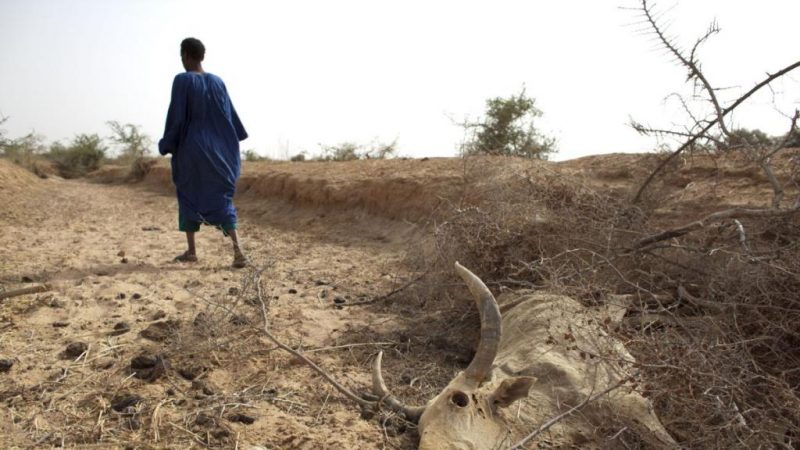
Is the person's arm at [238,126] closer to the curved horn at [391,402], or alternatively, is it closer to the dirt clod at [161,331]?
the dirt clod at [161,331]

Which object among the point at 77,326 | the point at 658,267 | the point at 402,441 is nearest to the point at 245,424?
the point at 402,441

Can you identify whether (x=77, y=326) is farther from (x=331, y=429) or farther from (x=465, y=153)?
(x=465, y=153)

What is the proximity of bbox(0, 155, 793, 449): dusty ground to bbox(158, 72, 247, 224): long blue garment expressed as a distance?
557 mm

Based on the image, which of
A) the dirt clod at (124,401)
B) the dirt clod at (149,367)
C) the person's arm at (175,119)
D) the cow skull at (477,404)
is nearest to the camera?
the cow skull at (477,404)

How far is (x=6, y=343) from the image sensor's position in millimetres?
2941

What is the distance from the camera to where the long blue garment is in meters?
5.00

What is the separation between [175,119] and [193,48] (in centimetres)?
66

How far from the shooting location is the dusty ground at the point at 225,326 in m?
2.30

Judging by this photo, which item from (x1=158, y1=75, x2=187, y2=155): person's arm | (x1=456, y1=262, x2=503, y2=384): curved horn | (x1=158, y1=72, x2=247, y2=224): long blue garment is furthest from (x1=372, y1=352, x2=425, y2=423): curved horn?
(x1=158, y1=75, x2=187, y2=155): person's arm

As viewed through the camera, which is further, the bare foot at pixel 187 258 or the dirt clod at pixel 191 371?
the bare foot at pixel 187 258

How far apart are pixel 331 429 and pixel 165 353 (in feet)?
3.54

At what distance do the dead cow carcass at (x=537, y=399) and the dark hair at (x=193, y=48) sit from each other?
3.80m

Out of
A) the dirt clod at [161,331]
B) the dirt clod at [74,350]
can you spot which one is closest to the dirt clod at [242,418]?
the dirt clod at [161,331]

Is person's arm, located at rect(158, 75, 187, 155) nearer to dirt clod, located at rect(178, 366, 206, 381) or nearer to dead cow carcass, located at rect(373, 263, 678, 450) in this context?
dirt clod, located at rect(178, 366, 206, 381)
